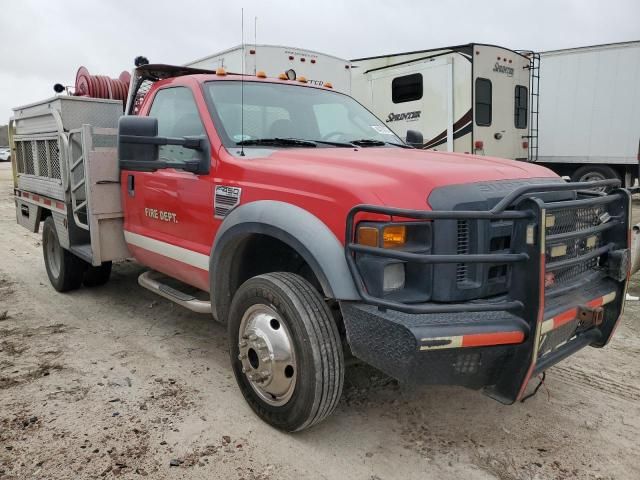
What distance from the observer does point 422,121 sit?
35.7 ft

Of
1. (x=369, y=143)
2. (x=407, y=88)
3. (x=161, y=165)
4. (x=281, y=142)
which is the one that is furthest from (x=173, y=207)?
(x=407, y=88)

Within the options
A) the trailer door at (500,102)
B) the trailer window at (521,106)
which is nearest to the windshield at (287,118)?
the trailer door at (500,102)

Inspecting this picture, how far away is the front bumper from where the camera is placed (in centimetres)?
237

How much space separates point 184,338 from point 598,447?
3043 millimetres

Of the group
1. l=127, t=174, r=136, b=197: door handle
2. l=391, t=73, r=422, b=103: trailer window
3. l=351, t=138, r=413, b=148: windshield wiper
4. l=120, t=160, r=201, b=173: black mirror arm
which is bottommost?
l=127, t=174, r=136, b=197: door handle

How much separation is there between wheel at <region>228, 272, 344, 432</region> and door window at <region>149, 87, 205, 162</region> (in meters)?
1.25

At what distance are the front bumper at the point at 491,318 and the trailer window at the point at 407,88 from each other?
8.51 meters

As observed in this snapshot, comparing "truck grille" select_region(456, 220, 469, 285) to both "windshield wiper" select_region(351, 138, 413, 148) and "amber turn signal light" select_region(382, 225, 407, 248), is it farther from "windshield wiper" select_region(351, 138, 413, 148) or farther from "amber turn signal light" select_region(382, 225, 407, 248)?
"windshield wiper" select_region(351, 138, 413, 148)

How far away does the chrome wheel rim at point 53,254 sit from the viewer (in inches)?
227

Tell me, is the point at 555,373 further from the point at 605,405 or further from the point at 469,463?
the point at 469,463

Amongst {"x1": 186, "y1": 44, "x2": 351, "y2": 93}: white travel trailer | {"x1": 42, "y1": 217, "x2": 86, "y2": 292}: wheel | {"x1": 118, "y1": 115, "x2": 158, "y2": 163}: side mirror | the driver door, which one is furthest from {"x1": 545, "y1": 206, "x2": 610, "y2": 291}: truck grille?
{"x1": 186, "y1": 44, "x2": 351, "y2": 93}: white travel trailer

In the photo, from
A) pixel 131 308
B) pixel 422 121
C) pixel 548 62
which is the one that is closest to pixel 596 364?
pixel 131 308

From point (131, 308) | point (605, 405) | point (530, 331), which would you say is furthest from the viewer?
point (131, 308)

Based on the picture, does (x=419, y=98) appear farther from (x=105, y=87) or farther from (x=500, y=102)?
(x=105, y=87)
